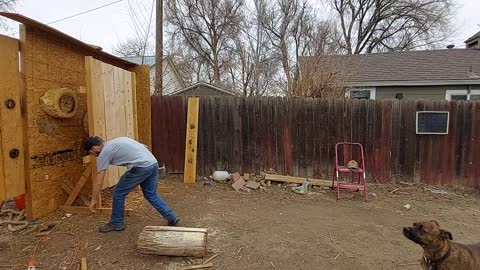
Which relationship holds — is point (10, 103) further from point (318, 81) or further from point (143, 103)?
point (318, 81)

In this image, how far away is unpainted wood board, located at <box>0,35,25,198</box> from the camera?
3918mm

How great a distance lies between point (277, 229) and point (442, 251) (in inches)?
79.4

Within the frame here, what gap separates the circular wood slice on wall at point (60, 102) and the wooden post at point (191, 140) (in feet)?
8.06

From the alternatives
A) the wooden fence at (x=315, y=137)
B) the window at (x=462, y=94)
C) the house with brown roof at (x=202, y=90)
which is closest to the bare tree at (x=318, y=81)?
the wooden fence at (x=315, y=137)

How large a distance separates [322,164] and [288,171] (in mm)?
736

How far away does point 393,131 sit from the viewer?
6477 millimetres

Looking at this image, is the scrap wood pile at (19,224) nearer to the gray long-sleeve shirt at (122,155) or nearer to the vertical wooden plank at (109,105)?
the vertical wooden plank at (109,105)

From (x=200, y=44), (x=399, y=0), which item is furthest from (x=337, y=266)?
(x=399, y=0)

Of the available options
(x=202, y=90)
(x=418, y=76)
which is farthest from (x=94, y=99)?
(x=202, y=90)

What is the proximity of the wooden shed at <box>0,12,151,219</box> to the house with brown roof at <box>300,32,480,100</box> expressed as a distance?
709 cm

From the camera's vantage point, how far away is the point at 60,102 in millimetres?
4410

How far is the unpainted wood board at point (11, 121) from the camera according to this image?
154 inches

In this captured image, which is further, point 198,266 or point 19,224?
point 19,224

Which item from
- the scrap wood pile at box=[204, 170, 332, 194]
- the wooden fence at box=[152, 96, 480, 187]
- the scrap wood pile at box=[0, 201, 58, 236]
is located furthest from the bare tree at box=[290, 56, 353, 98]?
the scrap wood pile at box=[0, 201, 58, 236]
